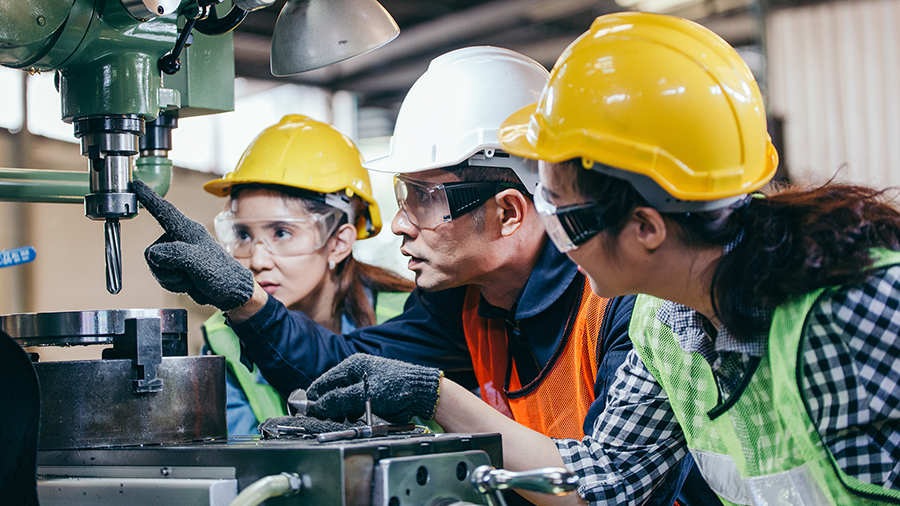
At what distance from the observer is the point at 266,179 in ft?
7.38

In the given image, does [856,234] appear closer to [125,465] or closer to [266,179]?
[125,465]

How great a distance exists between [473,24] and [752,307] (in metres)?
3.24

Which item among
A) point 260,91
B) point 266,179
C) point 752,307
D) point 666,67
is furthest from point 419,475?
point 260,91

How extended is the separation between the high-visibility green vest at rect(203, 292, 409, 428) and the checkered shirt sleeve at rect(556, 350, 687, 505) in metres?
0.98

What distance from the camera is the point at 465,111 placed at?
176cm

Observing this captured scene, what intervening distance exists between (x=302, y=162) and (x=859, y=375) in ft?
5.55

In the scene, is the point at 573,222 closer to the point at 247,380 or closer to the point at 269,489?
the point at 269,489

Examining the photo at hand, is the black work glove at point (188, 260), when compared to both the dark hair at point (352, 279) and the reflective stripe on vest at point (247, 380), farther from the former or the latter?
the dark hair at point (352, 279)

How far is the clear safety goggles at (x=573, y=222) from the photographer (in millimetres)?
1099

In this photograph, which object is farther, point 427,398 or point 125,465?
point 427,398

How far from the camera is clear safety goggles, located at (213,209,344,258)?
2.27 metres

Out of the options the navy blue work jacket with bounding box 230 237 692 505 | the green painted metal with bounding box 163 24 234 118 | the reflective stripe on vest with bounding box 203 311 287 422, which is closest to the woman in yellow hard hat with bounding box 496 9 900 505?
the navy blue work jacket with bounding box 230 237 692 505

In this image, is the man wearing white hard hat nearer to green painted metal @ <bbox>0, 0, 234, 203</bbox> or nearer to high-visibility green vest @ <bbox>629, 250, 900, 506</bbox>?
high-visibility green vest @ <bbox>629, 250, 900, 506</bbox>

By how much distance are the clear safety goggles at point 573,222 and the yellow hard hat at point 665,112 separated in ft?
0.23
